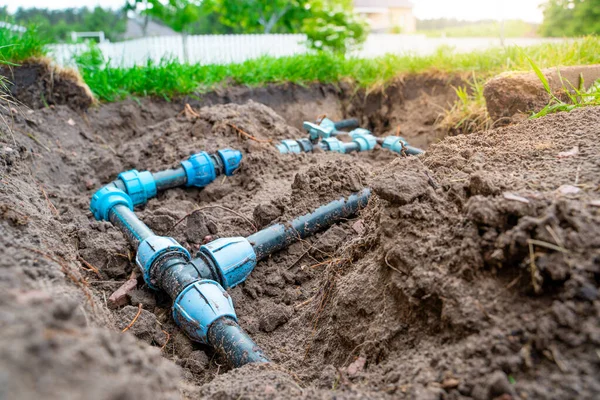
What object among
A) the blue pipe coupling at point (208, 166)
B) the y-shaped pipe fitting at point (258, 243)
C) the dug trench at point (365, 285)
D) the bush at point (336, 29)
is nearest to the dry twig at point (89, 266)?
the dug trench at point (365, 285)

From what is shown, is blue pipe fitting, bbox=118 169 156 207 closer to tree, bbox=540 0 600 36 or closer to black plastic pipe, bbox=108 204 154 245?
black plastic pipe, bbox=108 204 154 245

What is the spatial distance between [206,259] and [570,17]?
24.6 metres

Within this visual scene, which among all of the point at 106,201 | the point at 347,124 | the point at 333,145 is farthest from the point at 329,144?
the point at 106,201

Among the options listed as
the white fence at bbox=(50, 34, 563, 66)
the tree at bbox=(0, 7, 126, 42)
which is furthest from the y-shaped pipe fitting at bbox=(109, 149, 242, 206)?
the tree at bbox=(0, 7, 126, 42)

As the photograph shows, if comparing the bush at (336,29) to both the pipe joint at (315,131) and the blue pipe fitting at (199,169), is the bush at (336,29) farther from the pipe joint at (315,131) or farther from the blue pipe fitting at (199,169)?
the blue pipe fitting at (199,169)

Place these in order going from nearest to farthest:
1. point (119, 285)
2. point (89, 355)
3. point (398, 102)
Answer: point (89, 355) → point (119, 285) → point (398, 102)

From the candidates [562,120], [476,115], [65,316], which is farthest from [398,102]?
[65,316]

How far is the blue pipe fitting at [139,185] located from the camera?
3000 millimetres

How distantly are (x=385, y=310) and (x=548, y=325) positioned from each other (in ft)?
1.91

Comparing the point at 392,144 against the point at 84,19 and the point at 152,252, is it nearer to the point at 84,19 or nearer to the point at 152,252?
the point at 152,252

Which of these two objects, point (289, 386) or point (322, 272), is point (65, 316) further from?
point (322, 272)

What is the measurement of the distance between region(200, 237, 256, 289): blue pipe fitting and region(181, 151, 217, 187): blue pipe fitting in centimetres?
115

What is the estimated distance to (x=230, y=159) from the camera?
335cm

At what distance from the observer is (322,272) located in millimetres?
2307
